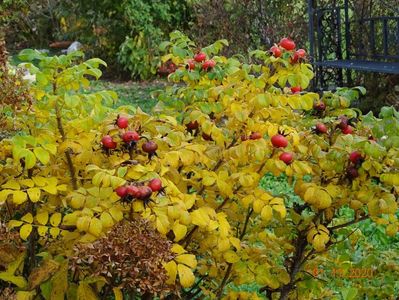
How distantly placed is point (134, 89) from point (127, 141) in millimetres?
8650

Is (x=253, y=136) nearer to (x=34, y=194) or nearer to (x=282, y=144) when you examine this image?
(x=282, y=144)

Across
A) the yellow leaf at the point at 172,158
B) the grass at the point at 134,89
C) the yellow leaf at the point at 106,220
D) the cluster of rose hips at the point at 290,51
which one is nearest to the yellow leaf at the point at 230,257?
the yellow leaf at the point at 172,158

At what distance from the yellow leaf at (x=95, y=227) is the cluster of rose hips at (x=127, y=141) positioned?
218mm

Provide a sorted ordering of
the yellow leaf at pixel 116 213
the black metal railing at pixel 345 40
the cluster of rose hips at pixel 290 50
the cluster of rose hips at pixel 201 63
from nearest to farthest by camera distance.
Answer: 1. the yellow leaf at pixel 116 213
2. the cluster of rose hips at pixel 290 50
3. the cluster of rose hips at pixel 201 63
4. the black metal railing at pixel 345 40

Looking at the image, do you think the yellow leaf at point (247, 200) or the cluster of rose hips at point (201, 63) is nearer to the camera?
the yellow leaf at point (247, 200)

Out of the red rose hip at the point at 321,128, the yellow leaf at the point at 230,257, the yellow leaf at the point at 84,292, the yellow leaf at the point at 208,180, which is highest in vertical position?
the red rose hip at the point at 321,128

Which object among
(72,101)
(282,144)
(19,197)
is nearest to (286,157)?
(282,144)

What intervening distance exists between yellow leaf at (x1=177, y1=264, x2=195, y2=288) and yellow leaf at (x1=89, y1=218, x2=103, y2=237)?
231 millimetres

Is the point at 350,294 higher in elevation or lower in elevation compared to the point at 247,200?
lower

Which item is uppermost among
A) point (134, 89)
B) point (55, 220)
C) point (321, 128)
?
point (321, 128)

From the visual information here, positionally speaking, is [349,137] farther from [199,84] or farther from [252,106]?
[199,84]

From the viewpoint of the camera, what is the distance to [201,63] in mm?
2510

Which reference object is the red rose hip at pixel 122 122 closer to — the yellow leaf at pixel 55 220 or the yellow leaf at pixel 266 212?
the yellow leaf at pixel 55 220

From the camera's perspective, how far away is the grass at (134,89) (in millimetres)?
9313
